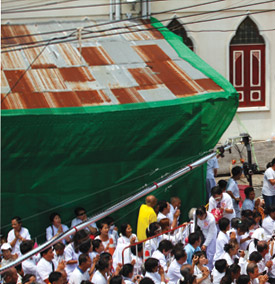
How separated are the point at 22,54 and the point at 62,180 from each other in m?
2.96

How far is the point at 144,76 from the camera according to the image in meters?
12.3

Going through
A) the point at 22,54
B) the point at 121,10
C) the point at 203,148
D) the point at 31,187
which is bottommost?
the point at 31,187

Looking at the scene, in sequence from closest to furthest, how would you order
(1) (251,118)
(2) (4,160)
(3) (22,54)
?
(2) (4,160), (3) (22,54), (1) (251,118)

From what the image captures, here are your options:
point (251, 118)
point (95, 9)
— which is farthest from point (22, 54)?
point (251, 118)

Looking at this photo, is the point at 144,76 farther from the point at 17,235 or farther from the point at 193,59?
the point at 17,235

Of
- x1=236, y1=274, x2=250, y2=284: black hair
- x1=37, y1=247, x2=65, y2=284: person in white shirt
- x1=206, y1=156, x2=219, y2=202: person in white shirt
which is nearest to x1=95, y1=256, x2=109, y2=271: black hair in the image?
x1=37, y1=247, x2=65, y2=284: person in white shirt

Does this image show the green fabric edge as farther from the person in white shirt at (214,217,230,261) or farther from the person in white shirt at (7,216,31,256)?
the person in white shirt at (7,216,31,256)

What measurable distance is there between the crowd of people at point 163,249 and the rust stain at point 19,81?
239 centimetres

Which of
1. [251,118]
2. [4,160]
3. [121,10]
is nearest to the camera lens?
[4,160]

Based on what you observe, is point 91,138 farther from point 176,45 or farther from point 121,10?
point 121,10

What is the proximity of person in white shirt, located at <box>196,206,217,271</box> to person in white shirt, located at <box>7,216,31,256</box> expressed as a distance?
9.10 feet

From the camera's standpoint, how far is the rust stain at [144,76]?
39.8ft

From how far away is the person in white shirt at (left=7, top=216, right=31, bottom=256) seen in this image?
10.1 m

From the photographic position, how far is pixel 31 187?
10945mm
